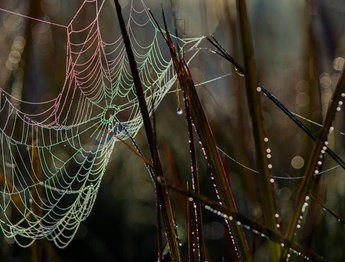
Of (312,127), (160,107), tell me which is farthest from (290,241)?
(160,107)

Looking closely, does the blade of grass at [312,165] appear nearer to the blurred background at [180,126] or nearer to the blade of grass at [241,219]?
the blade of grass at [241,219]

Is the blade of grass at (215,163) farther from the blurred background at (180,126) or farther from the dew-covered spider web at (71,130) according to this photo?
the dew-covered spider web at (71,130)

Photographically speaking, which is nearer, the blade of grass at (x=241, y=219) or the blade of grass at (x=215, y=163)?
the blade of grass at (x=241, y=219)

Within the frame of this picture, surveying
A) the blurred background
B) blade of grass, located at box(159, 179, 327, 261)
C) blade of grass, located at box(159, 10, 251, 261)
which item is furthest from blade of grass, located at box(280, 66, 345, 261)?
the blurred background

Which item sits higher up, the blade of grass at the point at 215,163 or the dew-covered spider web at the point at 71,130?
the blade of grass at the point at 215,163

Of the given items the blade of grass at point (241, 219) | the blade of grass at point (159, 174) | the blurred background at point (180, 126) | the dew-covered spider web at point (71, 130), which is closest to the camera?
the blade of grass at point (241, 219)

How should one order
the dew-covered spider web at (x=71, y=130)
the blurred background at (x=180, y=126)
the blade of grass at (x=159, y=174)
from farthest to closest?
1. the dew-covered spider web at (x=71, y=130)
2. the blurred background at (x=180, y=126)
3. the blade of grass at (x=159, y=174)

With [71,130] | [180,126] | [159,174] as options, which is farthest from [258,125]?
[180,126]

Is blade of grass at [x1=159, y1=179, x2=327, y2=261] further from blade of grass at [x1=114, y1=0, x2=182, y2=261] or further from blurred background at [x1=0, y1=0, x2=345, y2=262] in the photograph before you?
blurred background at [x1=0, y1=0, x2=345, y2=262]

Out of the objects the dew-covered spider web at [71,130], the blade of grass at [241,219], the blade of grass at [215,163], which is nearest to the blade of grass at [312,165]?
the blade of grass at [241,219]

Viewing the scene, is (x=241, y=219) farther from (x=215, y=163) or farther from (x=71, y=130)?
(x=71, y=130)
